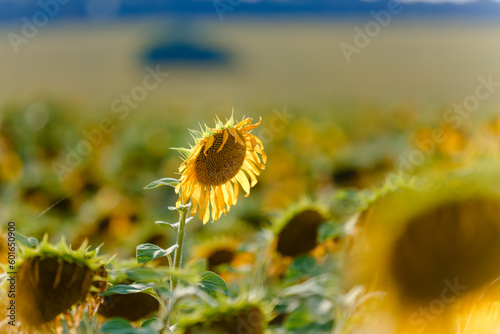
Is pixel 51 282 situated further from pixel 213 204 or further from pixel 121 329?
pixel 213 204

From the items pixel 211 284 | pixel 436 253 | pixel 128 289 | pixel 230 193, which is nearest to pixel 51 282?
pixel 128 289

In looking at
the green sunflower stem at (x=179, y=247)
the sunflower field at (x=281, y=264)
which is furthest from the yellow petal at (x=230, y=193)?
the green sunflower stem at (x=179, y=247)

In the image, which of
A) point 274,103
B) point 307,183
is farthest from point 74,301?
point 274,103

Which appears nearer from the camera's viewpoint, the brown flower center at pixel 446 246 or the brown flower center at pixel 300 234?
the brown flower center at pixel 446 246

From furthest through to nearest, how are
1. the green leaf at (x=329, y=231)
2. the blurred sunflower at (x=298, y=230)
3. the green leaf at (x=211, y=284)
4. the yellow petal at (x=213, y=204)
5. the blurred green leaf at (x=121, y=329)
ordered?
1. the blurred sunflower at (x=298, y=230)
2. the green leaf at (x=329, y=231)
3. the yellow petal at (x=213, y=204)
4. the green leaf at (x=211, y=284)
5. the blurred green leaf at (x=121, y=329)

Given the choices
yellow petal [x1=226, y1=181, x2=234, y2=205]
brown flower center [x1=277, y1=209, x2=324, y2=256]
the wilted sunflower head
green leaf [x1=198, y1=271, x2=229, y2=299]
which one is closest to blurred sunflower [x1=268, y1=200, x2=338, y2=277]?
brown flower center [x1=277, y1=209, x2=324, y2=256]

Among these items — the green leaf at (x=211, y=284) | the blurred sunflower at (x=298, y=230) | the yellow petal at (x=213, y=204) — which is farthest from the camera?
the blurred sunflower at (x=298, y=230)

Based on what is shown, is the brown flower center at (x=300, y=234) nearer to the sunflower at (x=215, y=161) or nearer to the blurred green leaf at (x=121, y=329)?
the sunflower at (x=215, y=161)

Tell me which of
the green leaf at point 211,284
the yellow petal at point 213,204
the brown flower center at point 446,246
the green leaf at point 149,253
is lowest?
the brown flower center at point 446,246
